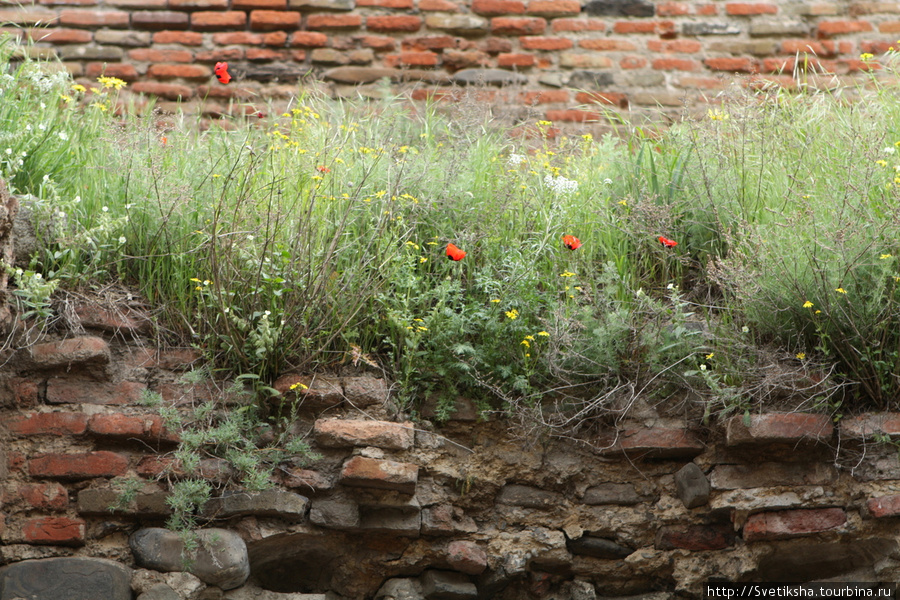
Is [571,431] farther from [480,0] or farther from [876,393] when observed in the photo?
[480,0]

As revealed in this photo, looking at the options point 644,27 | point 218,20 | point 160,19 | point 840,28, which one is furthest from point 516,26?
point 160,19

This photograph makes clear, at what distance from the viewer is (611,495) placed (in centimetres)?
250

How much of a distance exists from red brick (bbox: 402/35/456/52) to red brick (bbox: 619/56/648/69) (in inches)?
41.4

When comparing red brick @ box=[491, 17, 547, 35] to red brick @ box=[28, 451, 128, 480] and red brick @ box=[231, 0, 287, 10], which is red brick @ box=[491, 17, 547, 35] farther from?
red brick @ box=[28, 451, 128, 480]

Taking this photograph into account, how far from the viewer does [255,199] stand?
2.82m

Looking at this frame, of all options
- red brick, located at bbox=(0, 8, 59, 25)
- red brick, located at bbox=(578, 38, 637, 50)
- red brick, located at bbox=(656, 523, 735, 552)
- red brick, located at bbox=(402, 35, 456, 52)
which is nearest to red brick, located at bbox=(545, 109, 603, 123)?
red brick, located at bbox=(578, 38, 637, 50)

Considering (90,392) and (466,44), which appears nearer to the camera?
(90,392)

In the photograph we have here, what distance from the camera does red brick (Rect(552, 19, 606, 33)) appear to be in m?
4.80

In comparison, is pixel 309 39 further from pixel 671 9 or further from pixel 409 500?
pixel 409 500

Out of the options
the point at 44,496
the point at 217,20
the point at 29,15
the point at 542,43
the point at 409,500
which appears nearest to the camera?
the point at 44,496

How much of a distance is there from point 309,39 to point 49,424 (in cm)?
309

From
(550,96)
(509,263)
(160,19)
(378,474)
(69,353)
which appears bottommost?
(378,474)

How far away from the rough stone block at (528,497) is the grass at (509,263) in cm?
23

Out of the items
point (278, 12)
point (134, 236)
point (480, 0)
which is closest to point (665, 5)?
point (480, 0)
